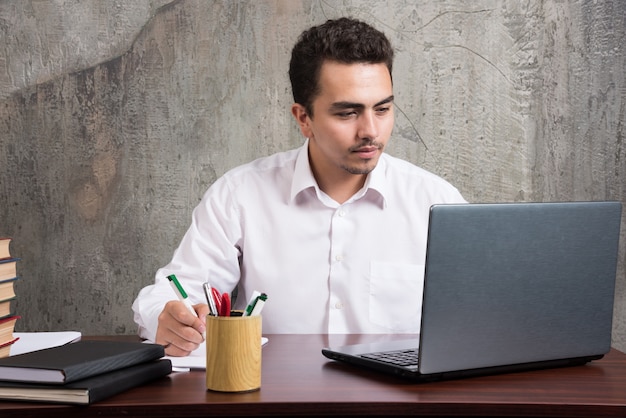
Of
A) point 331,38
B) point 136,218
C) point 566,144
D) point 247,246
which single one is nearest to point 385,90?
point 331,38

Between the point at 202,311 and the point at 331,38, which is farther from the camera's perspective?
the point at 331,38

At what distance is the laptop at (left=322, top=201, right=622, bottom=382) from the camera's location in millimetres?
1208

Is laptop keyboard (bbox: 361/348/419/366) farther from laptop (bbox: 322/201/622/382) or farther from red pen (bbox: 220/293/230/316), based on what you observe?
red pen (bbox: 220/293/230/316)

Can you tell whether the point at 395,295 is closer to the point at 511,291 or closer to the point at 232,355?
the point at 511,291

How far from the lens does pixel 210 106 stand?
8.31 ft

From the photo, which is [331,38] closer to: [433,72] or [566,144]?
[433,72]

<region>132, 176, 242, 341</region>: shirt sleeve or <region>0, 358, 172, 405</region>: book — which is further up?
<region>132, 176, 242, 341</region>: shirt sleeve

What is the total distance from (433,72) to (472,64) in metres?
0.14

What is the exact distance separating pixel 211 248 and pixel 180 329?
0.71 meters

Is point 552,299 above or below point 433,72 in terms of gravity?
below

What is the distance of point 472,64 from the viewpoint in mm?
2553

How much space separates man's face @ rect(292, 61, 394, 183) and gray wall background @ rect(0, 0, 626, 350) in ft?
1.43

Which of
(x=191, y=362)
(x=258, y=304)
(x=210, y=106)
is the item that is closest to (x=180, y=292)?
(x=191, y=362)

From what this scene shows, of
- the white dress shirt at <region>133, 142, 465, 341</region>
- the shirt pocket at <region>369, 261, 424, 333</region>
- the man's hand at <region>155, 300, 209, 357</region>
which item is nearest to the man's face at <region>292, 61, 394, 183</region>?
the white dress shirt at <region>133, 142, 465, 341</region>
